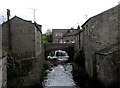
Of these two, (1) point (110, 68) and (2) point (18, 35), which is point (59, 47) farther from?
(1) point (110, 68)

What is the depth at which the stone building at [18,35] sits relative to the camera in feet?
83.8

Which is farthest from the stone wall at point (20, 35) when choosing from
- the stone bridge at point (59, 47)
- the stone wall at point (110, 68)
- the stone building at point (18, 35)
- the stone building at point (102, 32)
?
the stone bridge at point (59, 47)

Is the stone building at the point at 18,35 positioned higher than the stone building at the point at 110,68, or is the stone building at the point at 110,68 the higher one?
the stone building at the point at 18,35

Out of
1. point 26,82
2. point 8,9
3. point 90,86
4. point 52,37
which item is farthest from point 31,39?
point 52,37

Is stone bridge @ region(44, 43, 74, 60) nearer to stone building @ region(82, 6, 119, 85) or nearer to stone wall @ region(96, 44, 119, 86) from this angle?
stone building @ region(82, 6, 119, 85)

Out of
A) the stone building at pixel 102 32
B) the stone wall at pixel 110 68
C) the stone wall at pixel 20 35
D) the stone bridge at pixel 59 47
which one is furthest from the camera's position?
the stone bridge at pixel 59 47

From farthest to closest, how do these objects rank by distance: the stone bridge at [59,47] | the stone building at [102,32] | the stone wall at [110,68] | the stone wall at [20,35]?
the stone bridge at [59,47], the stone wall at [20,35], the stone building at [102,32], the stone wall at [110,68]

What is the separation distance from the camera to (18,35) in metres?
26.0

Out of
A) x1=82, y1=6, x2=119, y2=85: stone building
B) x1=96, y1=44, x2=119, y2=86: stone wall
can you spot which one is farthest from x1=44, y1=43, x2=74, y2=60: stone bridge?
x1=96, y1=44, x2=119, y2=86: stone wall

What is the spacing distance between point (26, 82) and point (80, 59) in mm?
16063

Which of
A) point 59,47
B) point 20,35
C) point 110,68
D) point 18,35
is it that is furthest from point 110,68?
point 59,47

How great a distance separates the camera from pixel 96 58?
976 inches

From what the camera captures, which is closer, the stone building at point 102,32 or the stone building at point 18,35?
the stone building at point 102,32

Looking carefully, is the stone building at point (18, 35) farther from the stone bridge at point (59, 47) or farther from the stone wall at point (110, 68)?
the stone bridge at point (59, 47)
